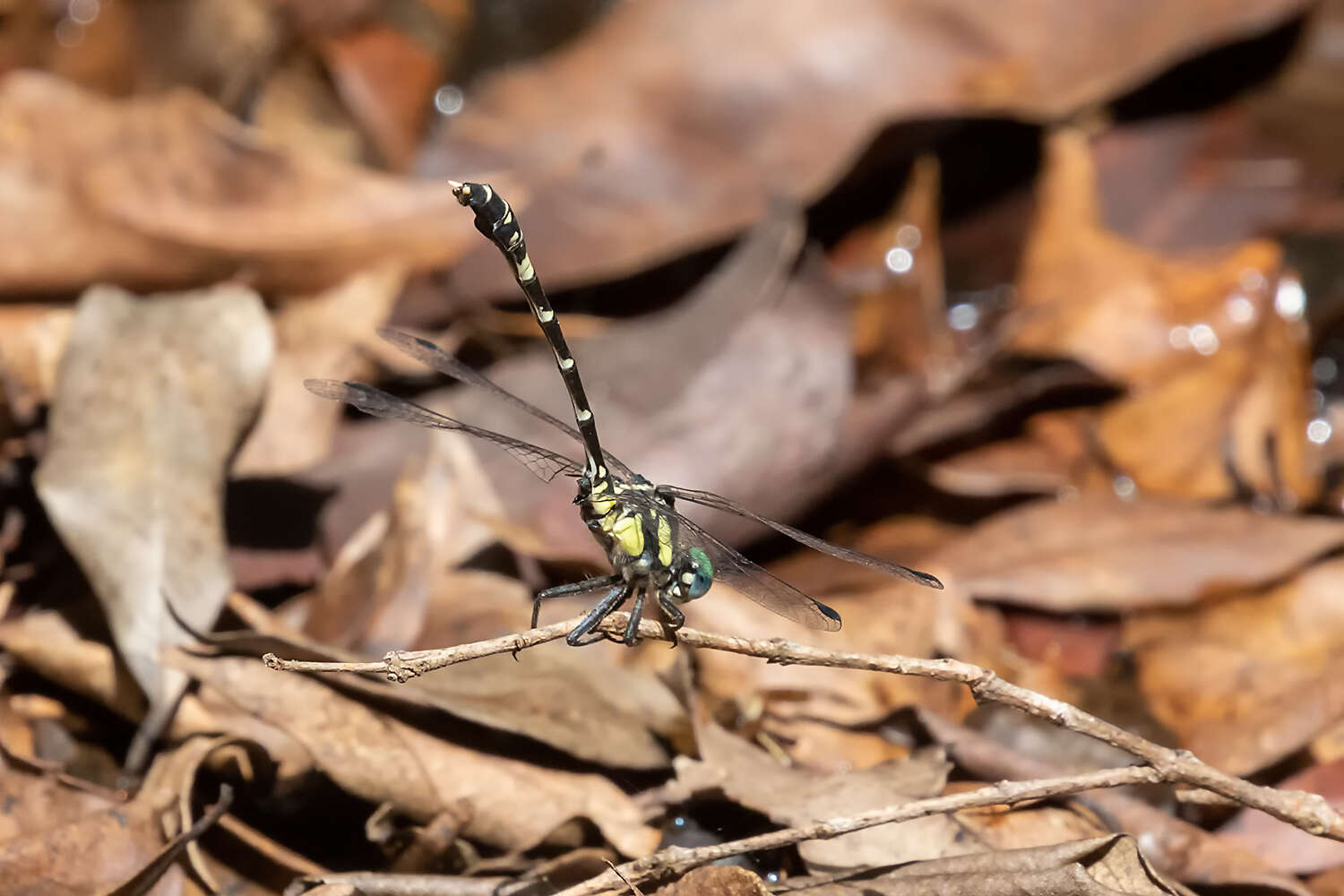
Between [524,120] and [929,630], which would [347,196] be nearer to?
[524,120]

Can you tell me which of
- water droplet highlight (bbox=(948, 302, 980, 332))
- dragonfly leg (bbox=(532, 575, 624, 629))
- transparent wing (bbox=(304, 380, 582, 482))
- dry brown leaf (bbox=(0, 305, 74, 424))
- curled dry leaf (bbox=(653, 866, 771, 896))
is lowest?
curled dry leaf (bbox=(653, 866, 771, 896))

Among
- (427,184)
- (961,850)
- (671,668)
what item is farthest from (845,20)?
(961,850)

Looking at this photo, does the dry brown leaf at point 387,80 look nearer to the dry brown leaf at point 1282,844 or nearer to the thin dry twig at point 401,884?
the thin dry twig at point 401,884

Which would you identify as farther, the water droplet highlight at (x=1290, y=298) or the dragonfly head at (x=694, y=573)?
the water droplet highlight at (x=1290, y=298)

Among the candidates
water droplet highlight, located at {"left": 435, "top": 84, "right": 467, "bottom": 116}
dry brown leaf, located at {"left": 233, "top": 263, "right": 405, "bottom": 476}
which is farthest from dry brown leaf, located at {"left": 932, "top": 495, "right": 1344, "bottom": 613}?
water droplet highlight, located at {"left": 435, "top": 84, "right": 467, "bottom": 116}

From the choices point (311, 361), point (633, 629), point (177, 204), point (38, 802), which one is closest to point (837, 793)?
point (633, 629)

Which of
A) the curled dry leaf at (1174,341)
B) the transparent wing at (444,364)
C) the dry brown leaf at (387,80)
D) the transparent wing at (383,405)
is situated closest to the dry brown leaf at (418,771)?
the transparent wing at (383,405)

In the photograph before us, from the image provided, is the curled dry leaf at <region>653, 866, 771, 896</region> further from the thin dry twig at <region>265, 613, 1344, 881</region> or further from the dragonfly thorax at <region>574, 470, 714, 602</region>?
the dragonfly thorax at <region>574, 470, 714, 602</region>
